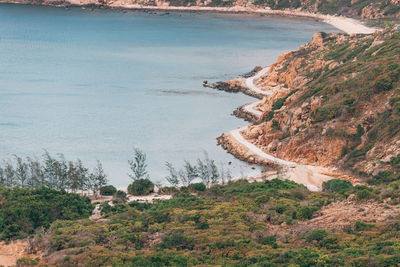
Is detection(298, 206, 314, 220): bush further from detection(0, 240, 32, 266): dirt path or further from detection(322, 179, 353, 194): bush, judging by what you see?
detection(0, 240, 32, 266): dirt path

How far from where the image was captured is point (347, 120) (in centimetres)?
6688

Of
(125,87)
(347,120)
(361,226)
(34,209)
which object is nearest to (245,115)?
(347,120)

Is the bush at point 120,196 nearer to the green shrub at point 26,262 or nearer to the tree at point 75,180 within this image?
the tree at point 75,180

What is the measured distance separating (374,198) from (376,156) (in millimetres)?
17327

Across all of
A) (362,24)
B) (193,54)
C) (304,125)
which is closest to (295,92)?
(304,125)

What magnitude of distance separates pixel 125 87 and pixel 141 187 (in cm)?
5424

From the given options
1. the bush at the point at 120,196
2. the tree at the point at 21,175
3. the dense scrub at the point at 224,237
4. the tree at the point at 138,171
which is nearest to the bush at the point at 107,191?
the bush at the point at 120,196

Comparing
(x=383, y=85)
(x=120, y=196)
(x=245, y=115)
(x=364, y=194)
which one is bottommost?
(x=245, y=115)

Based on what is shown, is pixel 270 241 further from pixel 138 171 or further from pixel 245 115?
pixel 245 115

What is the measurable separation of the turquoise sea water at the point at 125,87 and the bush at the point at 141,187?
552 cm

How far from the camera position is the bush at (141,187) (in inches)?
2359

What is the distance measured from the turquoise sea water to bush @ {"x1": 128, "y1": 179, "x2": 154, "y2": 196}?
18.1ft

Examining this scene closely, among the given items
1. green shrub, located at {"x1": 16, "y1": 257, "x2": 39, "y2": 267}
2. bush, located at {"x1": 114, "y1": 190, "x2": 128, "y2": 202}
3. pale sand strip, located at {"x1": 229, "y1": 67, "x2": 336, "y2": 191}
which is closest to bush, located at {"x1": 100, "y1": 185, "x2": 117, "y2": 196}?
bush, located at {"x1": 114, "y1": 190, "x2": 128, "y2": 202}

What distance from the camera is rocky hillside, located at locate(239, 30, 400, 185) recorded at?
201 feet
